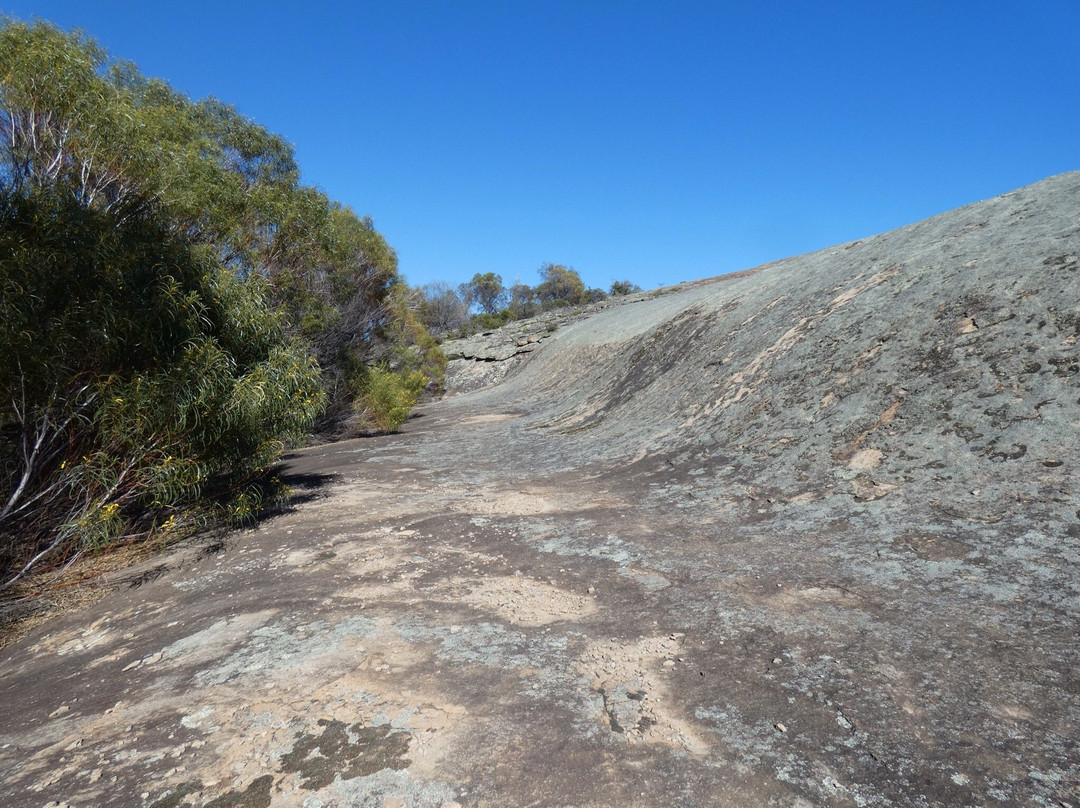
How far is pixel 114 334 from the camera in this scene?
5.85m

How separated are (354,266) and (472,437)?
6.18 meters

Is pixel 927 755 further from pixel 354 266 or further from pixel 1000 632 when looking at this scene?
pixel 354 266

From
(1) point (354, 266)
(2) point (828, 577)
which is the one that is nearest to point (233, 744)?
(2) point (828, 577)

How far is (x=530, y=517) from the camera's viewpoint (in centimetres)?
682

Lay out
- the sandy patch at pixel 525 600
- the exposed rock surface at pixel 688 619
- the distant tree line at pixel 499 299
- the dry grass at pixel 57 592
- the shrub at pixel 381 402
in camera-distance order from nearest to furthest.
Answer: the exposed rock surface at pixel 688 619, the sandy patch at pixel 525 600, the dry grass at pixel 57 592, the shrub at pixel 381 402, the distant tree line at pixel 499 299

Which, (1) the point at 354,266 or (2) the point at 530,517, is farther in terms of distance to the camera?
(1) the point at 354,266

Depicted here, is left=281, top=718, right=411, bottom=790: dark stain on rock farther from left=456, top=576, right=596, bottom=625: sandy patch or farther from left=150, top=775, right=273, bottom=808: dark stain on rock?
left=456, top=576, right=596, bottom=625: sandy patch

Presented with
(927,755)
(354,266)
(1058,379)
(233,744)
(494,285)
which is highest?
(494,285)

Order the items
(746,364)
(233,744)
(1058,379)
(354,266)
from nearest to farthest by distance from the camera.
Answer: (233,744), (1058,379), (746,364), (354,266)

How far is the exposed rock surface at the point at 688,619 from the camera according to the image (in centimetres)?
266

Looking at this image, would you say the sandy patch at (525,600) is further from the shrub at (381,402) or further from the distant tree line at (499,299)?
the distant tree line at (499,299)

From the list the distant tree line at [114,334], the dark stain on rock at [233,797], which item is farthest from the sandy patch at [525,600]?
the distant tree line at [114,334]

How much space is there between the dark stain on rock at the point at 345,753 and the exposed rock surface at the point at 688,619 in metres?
0.02

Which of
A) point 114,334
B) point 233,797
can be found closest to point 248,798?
point 233,797
